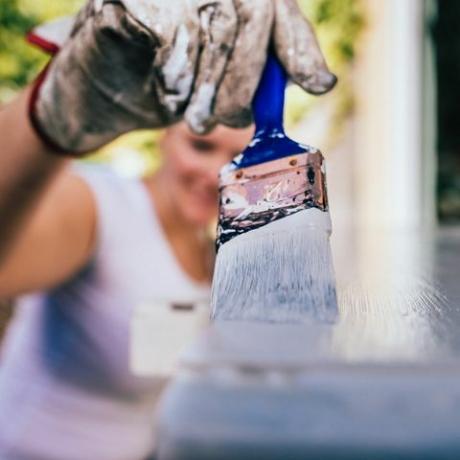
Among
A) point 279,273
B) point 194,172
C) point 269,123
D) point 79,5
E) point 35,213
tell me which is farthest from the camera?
→ point 79,5

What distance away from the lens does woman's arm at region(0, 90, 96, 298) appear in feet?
4.07

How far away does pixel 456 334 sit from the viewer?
41 centimetres

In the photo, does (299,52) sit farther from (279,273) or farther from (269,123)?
(279,273)

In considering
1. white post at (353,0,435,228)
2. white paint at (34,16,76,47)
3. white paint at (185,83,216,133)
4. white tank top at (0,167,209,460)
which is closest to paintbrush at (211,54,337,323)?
white paint at (185,83,216,133)


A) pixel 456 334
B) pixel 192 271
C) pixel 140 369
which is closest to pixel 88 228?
pixel 192 271

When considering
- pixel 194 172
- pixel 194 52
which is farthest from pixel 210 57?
pixel 194 172

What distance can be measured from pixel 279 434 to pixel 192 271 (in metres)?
1.95

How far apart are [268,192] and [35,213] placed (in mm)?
899

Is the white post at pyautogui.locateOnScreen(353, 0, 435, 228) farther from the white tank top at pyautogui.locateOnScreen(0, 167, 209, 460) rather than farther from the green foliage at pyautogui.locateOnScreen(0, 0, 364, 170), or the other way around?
the white tank top at pyautogui.locateOnScreen(0, 167, 209, 460)

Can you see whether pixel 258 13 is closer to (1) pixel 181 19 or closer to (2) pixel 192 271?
(1) pixel 181 19

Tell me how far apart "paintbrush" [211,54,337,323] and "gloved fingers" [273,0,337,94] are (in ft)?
0.25

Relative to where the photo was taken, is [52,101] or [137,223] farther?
[137,223]

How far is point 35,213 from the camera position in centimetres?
147

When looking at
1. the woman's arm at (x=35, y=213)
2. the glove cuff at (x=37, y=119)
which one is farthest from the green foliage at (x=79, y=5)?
the glove cuff at (x=37, y=119)
